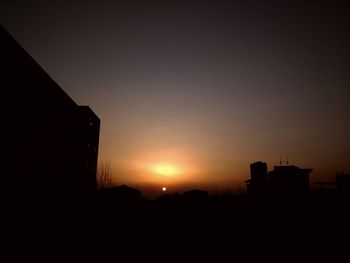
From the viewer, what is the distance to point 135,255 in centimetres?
994

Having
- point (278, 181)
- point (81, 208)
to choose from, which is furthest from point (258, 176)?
point (81, 208)

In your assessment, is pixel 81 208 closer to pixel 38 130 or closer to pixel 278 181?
pixel 38 130

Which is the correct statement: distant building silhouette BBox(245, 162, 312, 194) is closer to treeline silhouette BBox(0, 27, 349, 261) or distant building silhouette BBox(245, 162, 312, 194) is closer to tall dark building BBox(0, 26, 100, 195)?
treeline silhouette BBox(0, 27, 349, 261)

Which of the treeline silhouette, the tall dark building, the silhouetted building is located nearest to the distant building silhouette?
the silhouetted building

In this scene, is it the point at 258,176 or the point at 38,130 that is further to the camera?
the point at 258,176

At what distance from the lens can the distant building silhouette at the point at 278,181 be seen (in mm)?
20016

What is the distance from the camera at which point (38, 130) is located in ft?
38.7

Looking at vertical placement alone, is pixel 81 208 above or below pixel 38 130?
below

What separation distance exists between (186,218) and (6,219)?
10212mm

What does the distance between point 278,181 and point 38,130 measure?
62.8 feet

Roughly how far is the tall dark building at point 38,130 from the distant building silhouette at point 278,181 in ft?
49.6

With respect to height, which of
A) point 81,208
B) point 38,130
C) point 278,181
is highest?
point 38,130

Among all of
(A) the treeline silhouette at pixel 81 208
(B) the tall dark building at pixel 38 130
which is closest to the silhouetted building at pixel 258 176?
(A) the treeline silhouette at pixel 81 208

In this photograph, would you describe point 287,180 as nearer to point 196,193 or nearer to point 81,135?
point 196,193
